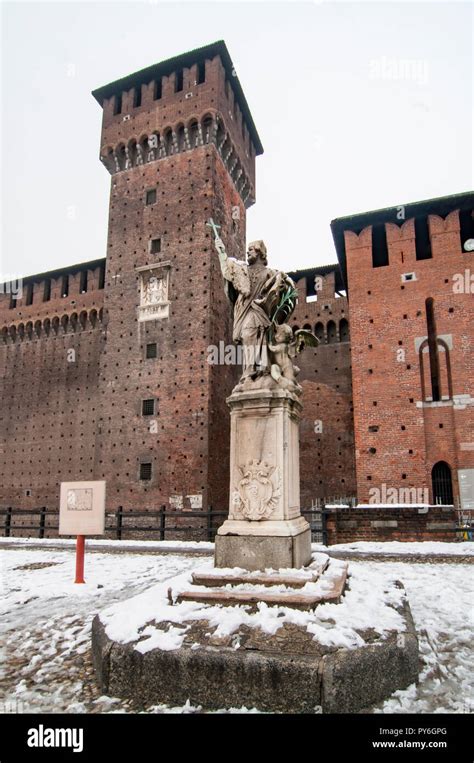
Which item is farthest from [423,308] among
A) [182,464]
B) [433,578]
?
[433,578]

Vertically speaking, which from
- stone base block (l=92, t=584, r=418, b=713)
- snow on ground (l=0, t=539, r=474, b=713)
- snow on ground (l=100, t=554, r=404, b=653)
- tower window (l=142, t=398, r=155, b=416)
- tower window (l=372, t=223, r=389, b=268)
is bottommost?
snow on ground (l=0, t=539, r=474, b=713)

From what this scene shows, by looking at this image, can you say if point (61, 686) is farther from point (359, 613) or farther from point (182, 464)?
point (182, 464)

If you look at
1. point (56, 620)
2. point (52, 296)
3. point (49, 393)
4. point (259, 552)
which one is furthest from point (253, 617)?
point (52, 296)

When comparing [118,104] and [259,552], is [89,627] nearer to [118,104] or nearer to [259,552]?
[259,552]

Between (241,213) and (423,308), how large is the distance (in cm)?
1223

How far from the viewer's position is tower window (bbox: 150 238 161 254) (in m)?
22.5

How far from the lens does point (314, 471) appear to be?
2381cm

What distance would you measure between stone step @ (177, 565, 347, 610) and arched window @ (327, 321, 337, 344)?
21.2 metres

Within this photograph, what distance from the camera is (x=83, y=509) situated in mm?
7949

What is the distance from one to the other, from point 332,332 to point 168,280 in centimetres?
887

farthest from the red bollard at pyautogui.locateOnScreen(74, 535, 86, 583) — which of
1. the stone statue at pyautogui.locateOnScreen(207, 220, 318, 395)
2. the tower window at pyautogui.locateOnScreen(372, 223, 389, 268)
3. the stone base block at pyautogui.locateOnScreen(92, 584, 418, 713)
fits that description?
the tower window at pyautogui.locateOnScreen(372, 223, 389, 268)

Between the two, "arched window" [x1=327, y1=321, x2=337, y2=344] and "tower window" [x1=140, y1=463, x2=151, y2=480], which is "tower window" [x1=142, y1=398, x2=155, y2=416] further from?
"arched window" [x1=327, y1=321, x2=337, y2=344]

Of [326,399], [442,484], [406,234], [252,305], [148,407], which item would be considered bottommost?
[442,484]

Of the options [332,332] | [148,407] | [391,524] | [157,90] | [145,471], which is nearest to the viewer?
[391,524]
